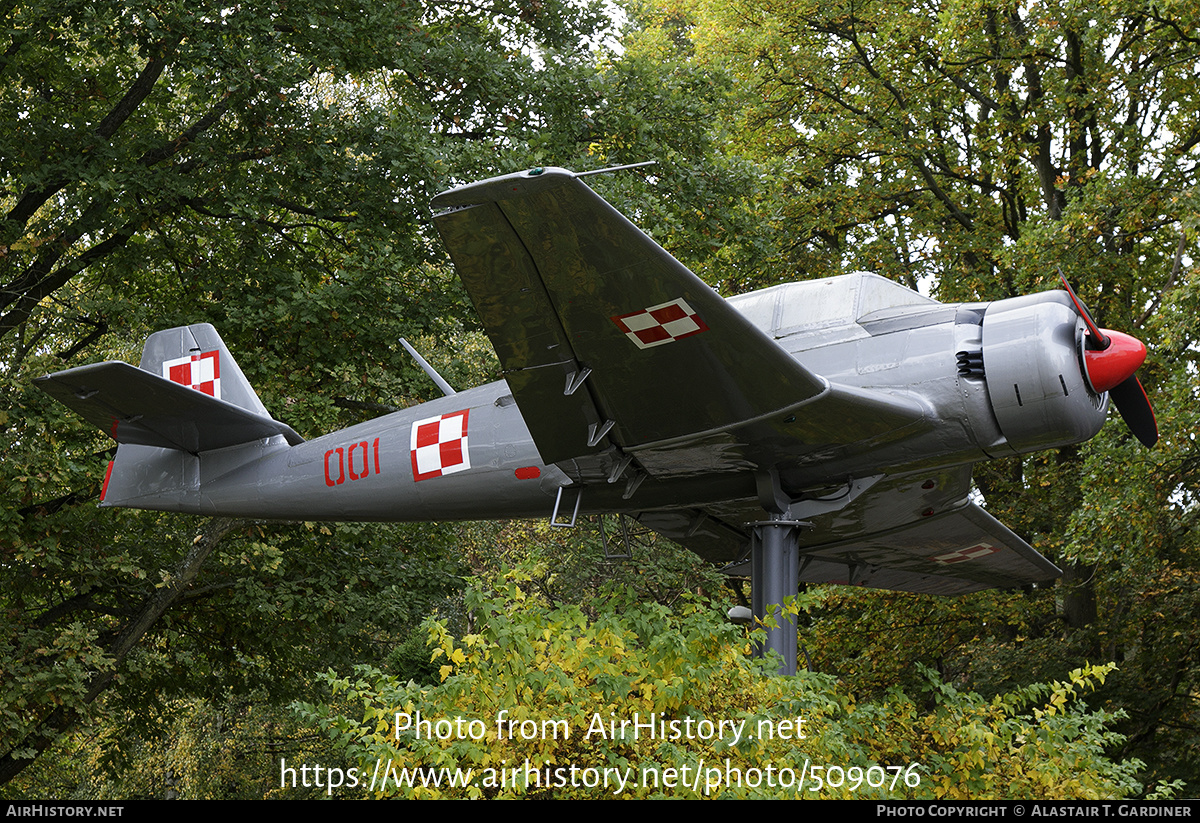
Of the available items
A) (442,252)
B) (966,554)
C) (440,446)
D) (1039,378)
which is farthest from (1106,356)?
(442,252)

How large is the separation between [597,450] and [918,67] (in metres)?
13.1

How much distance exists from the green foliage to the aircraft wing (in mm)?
1383

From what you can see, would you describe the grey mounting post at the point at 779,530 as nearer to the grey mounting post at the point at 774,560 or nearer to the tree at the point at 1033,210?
the grey mounting post at the point at 774,560

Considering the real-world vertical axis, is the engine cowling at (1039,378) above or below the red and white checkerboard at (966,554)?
above

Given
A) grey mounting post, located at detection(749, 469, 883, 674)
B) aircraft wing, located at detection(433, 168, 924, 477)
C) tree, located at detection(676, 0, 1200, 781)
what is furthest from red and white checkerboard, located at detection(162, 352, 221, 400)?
tree, located at detection(676, 0, 1200, 781)

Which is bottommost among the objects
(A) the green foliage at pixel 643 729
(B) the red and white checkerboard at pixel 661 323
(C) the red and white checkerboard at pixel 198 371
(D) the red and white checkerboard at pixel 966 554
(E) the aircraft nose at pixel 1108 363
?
(A) the green foliage at pixel 643 729

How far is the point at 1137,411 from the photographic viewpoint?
7.22 m

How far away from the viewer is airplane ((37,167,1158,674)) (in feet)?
17.5

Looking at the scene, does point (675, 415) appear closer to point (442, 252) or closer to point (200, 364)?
point (200, 364)

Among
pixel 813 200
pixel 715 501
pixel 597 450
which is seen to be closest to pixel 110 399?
pixel 597 450

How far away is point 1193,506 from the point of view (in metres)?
12.8

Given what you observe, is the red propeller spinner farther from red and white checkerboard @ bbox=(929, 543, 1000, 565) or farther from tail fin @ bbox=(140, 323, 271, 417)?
tail fin @ bbox=(140, 323, 271, 417)

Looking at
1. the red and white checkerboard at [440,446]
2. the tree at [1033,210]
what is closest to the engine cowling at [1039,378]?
the red and white checkerboard at [440,446]

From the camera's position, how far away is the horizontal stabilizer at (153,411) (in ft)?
23.9
